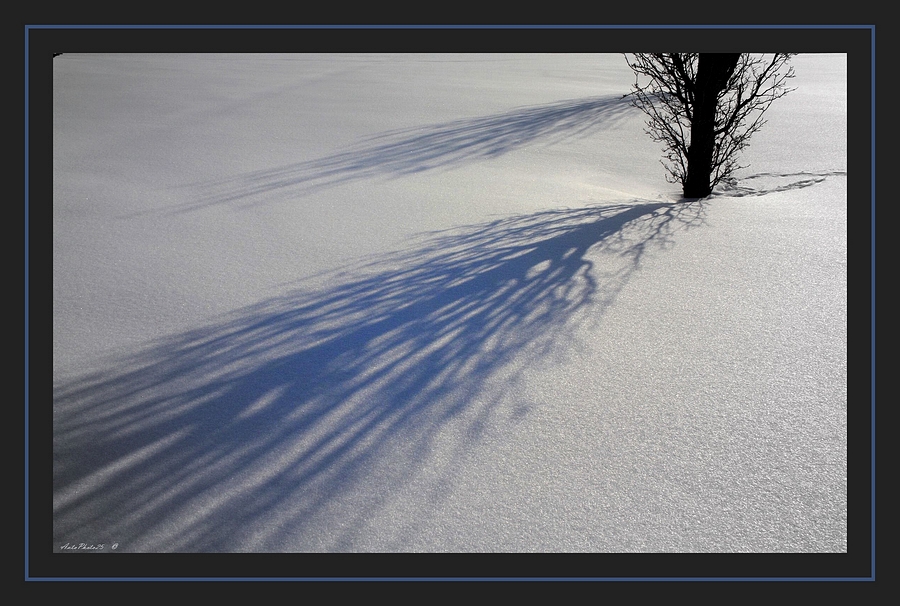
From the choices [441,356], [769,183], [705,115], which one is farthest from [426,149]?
[441,356]

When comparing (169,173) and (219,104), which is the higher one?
(219,104)

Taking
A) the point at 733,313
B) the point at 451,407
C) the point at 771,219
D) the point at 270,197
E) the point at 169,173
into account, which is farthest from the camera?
the point at 169,173

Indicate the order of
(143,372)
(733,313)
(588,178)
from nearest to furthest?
(143,372), (733,313), (588,178)

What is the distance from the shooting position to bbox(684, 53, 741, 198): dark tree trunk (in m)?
3.96

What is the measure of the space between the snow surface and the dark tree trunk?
0.57ft

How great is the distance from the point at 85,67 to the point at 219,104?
401 cm

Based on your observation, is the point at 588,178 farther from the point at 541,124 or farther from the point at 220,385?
the point at 220,385

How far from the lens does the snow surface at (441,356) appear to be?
1656 mm

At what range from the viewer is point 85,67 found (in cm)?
955

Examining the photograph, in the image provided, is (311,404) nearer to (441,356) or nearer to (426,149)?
(441,356)

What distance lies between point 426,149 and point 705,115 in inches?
85.4

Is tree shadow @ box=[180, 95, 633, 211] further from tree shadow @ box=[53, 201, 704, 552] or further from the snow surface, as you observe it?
tree shadow @ box=[53, 201, 704, 552]

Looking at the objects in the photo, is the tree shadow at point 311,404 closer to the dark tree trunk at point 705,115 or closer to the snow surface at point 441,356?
the snow surface at point 441,356

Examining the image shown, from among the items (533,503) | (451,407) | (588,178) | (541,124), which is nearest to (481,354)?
(451,407)
